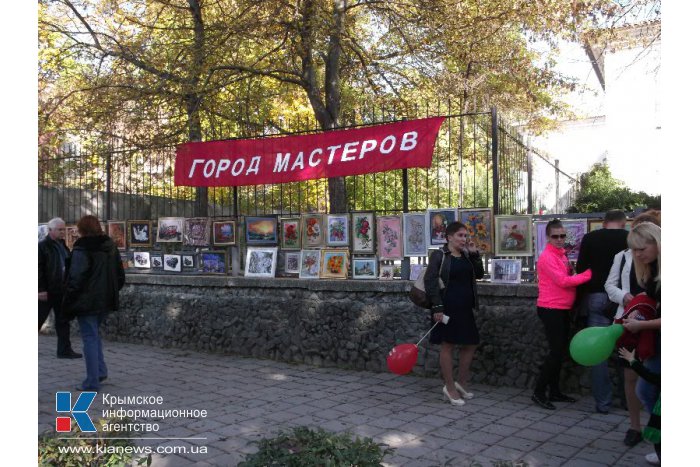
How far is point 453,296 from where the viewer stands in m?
→ 5.84

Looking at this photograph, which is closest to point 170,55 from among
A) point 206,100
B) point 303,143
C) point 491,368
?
point 206,100

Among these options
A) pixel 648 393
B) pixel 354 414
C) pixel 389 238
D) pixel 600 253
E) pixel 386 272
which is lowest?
pixel 354 414

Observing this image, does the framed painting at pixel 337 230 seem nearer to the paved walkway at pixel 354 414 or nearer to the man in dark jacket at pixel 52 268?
the paved walkway at pixel 354 414

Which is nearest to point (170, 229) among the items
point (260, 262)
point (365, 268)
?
point (260, 262)

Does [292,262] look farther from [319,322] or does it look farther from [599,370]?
[599,370]

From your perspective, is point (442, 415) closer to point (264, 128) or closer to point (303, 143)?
point (303, 143)

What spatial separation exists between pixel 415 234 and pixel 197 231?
3755mm

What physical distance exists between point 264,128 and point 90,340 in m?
4.00

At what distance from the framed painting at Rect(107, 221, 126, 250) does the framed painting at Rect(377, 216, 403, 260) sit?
503 centimetres

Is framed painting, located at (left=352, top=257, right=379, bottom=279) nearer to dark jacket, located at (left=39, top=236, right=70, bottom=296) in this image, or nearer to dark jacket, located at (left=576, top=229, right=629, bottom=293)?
dark jacket, located at (left=576, top=229, right=629, bottom=293)

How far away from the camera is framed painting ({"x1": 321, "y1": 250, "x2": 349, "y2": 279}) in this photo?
780 cm

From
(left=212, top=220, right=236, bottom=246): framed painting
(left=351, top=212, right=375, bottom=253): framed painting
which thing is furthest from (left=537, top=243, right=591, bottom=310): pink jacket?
(left=212, top=220, right=236, bottom=246): framed painting

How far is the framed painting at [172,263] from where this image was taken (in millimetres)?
9414

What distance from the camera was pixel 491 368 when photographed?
6555 millimetres
